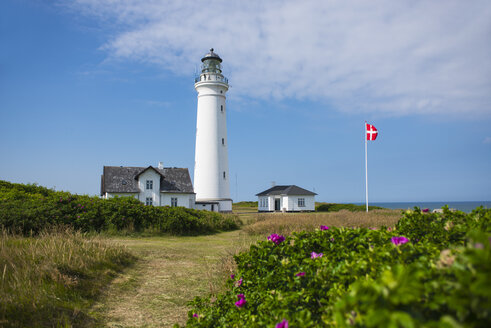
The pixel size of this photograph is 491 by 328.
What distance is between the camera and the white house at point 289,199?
144ft

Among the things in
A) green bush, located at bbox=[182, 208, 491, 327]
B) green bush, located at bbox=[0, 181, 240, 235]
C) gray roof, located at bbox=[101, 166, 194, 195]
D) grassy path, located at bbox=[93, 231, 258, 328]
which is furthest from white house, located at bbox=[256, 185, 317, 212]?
green bush, located at bbox=[182, 208, 491, 327]

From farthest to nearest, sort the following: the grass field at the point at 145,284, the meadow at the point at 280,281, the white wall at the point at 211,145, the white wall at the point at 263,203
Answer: the white wall at the point at 263,203
the white wall at the point at 211,145
the grass field at the point at 145,284
the meadow at the point at 280,281

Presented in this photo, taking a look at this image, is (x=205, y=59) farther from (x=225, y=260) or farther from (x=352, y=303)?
(x=352, y=303)

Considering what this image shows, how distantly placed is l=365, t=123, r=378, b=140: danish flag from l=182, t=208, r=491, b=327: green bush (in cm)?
2440

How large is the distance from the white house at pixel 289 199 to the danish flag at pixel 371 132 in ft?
59.6

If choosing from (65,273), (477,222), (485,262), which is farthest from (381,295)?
(65,273)

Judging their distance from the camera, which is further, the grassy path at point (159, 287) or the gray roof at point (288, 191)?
the gray roof at point (288, 191)

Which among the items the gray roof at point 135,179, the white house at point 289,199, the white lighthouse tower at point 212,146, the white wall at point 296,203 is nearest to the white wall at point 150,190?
the gray roof at point 135,179

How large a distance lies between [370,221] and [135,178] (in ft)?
84.7

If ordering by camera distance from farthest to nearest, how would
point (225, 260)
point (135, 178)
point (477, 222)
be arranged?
point (135, 178) → point (225, 260) → point (477, 222)

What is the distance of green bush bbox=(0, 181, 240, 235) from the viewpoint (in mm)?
12211

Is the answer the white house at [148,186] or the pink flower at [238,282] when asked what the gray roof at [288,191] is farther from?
the pink flower at [238,282]

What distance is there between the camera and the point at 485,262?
4.64ft

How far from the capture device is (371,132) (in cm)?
2697
